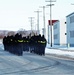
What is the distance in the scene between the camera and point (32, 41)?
42.7 m

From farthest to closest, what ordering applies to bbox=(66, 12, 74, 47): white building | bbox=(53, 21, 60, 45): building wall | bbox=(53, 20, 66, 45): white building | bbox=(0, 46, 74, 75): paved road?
bbox=(53, 21, 60, 45): building wall < bbox=(53, 20, 66, 45): white building < bbox=(66, 12, 74, 47): white building < bbox=(0, 46, 74, 75): paved road

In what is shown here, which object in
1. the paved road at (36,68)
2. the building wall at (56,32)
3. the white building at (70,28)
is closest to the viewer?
the paved road at (36,68)

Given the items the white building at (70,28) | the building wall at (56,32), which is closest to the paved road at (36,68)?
the white building at (70,28)

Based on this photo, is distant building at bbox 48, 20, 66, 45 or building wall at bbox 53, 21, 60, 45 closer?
distant building at bbox 48, 20, 66, 45

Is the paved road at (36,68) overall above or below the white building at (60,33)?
below

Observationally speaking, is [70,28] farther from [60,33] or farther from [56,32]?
[56,32]

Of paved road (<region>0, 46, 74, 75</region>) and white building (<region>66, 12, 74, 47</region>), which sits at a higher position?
white building (<region>66, 12, 74, 47</region>)

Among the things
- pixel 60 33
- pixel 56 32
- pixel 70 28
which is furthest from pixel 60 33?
pixel 70 28

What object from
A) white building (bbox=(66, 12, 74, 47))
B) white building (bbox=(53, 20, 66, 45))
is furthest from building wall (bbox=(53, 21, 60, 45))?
white building (bbox=(66, 12, 74, 47))

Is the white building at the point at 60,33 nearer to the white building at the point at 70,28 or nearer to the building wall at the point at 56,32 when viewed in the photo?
the building wall at the point at 56,32

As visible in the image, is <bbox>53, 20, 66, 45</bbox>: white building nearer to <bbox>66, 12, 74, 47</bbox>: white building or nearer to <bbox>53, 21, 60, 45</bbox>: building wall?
<bbox>53, 21, 60, 45</bbox>: building wall

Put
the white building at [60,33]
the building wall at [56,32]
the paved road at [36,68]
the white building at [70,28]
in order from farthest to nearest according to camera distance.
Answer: the building wall at [56,32]
the white building at [60,33]
the white building at [70,28]
the paved road at [36,68]

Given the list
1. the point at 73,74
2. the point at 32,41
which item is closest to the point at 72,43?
the point at 32,41

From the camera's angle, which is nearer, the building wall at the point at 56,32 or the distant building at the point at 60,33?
the distant building at the point at 60,33
